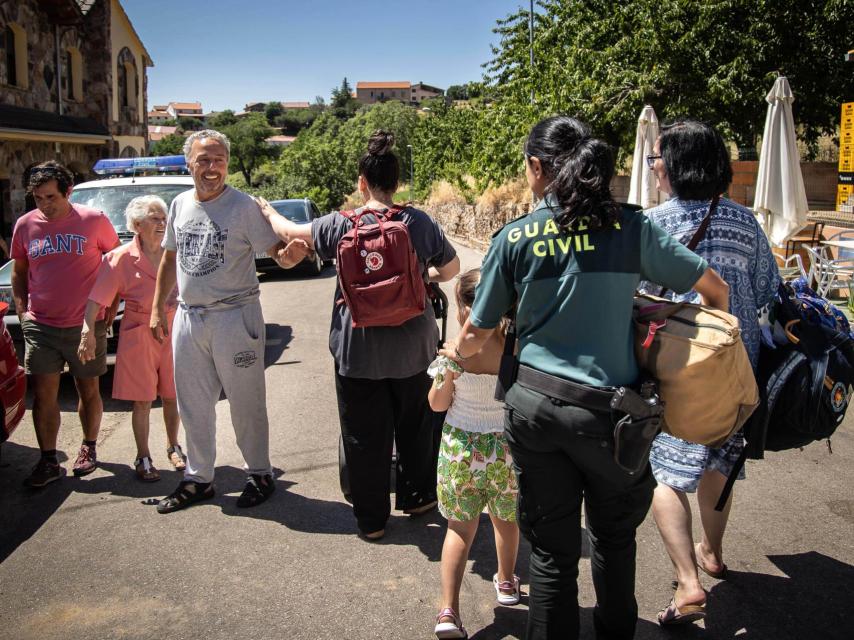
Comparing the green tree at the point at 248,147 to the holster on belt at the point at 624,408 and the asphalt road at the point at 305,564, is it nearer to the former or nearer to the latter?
the asphalt road at the point at 305,564

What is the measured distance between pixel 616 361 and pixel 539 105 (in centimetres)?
1815

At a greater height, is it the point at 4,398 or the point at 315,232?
the point at 315,232

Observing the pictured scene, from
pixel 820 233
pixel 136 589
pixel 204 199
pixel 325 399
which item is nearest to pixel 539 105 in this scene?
pixel 820 233

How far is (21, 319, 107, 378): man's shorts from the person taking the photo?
485 centimetres

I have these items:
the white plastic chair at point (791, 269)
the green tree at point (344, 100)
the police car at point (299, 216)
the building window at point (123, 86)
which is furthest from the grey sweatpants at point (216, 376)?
the green tree at point (344, 100)

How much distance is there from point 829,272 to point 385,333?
26.2 feet

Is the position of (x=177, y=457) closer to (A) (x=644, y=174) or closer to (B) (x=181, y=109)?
(A) (x=644, y=174)

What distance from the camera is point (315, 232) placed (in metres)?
3.75

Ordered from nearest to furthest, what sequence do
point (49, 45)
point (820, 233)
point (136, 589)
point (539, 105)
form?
point (136, 589)
point (820, 233)
point (539, 105)
point (49, 45)

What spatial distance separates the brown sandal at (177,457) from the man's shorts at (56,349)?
2.33 ft

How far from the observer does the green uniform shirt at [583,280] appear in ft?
7.80

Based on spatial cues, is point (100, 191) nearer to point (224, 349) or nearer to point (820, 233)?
point (224, 349)

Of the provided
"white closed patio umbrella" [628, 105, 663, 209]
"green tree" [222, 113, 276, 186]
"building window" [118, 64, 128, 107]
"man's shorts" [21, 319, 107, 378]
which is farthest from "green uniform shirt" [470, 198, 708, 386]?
"green tree" [222, 113, 276, 186]

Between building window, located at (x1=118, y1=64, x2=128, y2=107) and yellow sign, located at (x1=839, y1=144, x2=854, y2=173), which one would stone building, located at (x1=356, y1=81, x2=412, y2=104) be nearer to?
building window, located at (x1=118, y1=64, x2=128, y2=107)
